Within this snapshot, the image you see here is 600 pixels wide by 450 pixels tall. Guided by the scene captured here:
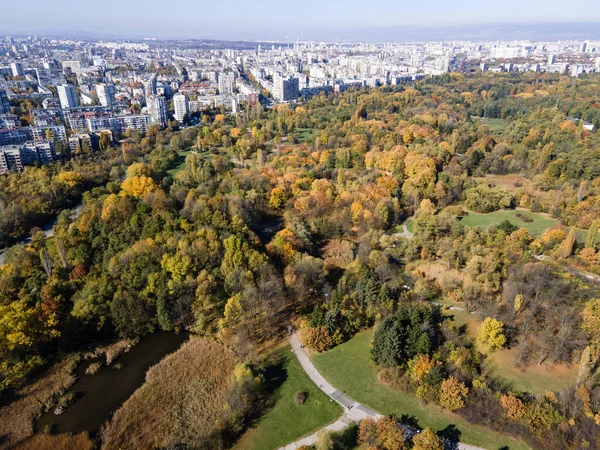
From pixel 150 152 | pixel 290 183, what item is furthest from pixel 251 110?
pixel 290 183

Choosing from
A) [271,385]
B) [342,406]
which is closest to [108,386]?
[271,385]

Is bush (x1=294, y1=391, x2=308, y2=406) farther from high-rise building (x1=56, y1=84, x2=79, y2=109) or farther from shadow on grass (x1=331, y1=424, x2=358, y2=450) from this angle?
high-rise building (x1=56, y1=84, x2=79, y2=109)

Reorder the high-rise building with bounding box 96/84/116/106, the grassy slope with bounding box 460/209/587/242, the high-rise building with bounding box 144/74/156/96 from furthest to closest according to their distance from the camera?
the high-rise building with bounding box 144/74/156/96
the high-rise building with bounding box 96/84/116/106
the grassy slope with bounding box 460/209/587/242

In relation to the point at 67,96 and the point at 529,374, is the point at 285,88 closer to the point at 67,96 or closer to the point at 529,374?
the point at 67,96

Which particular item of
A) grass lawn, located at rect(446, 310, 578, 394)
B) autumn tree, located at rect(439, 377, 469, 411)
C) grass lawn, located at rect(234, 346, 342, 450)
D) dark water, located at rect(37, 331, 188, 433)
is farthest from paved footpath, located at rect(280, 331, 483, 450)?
dark water, located at rect(37, 331, 188, 433)

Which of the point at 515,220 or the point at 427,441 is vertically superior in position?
the point at 515,220

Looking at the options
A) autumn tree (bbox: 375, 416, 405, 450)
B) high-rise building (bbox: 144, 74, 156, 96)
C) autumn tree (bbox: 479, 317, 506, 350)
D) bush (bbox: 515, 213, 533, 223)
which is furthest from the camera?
high-rise building (bbox: 144, 74, 156, 96)
